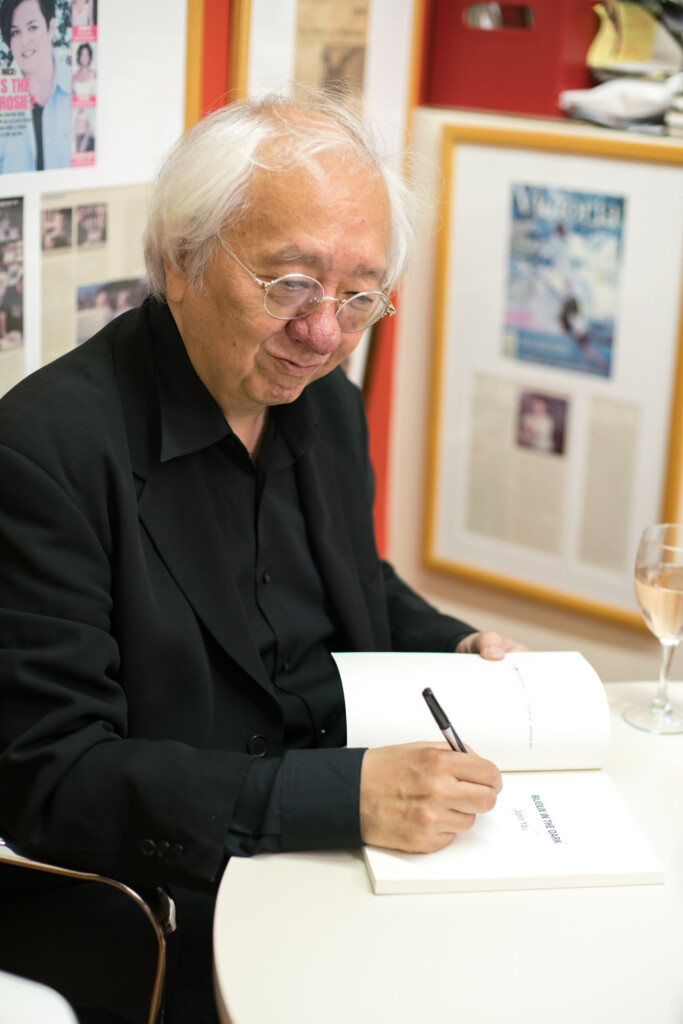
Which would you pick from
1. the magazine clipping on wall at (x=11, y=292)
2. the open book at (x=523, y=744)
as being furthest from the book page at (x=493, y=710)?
the magazine clipping on wall at (x=11, y=292)

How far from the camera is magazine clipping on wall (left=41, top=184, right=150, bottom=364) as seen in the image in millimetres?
1772

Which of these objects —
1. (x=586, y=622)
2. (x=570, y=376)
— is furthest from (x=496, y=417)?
(x=586, y=622)

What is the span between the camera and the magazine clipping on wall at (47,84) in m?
1.58

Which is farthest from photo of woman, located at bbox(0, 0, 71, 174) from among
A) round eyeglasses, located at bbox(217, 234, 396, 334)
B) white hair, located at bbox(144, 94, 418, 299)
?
round eyeglasses, located at bbox(217, 234, 396, 334)

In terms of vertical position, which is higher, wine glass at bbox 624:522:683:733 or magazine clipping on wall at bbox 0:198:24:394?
magazine clipping on wall at bbox 0:198:24:394

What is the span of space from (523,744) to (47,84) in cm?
115

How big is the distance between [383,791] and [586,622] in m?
1.77

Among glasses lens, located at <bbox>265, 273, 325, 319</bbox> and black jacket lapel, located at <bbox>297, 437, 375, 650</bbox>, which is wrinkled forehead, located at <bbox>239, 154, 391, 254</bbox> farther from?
black jacket lapel, located at <bbox>297, 437, 375, 650</bbox>

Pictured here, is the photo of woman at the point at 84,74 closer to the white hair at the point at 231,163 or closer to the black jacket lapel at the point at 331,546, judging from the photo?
the white hair at the point at 231,163

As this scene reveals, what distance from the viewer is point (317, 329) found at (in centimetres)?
142

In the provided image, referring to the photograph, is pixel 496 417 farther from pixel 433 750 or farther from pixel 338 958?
pixel 338 958

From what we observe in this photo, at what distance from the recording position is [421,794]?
3.85 feet

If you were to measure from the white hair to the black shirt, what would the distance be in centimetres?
12

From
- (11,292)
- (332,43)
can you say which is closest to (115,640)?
(11,292)
